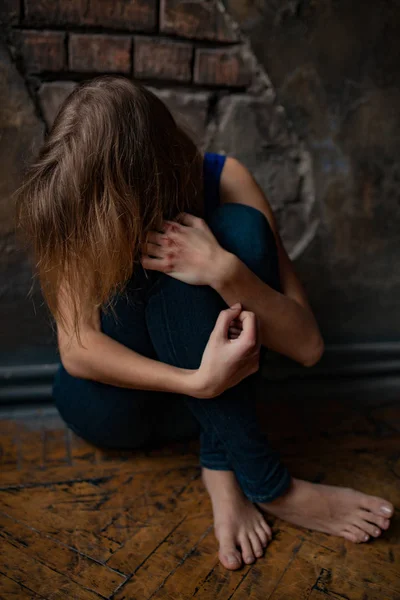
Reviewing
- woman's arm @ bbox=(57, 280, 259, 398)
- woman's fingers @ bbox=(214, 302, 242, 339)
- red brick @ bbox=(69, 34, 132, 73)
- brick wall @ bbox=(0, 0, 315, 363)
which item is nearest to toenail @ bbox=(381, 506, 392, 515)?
woman's arm @ bbox=(57, 280, 259, 398)

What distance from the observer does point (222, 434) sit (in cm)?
119

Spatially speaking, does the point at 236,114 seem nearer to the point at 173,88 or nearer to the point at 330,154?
the point at 173,88

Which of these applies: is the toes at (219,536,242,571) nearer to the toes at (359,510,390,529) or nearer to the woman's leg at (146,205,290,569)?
the woman's leg at (146,205,290,569)

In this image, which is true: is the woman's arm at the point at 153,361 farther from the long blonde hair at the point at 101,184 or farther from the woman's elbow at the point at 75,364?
the long blonde hair at the point at 101,184

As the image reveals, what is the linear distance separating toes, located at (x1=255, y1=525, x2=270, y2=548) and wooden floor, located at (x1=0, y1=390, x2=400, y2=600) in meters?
0.02

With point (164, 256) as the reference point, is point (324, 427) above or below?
below

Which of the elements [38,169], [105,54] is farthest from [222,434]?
[105,54]

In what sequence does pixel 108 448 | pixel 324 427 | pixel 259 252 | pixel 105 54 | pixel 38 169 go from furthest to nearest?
1. pixel 324 427
2. pixel 108 448
3. pixel 105 54
4. pixel 259 252
5. pixel 38 169

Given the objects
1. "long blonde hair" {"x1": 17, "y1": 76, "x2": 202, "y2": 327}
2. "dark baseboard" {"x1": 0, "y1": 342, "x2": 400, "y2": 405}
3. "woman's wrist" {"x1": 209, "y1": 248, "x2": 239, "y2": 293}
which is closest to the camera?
"long blonde hair" {"x1": 17, "y1": 76, "x2": 202, "y2": 327}

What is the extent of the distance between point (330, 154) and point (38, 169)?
870 millimetres

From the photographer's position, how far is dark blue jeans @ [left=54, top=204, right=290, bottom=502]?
1.13 m

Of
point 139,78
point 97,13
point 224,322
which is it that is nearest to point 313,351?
point 224,322

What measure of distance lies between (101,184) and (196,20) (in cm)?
65

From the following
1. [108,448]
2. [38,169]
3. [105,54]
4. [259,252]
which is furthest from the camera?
[108,448]
